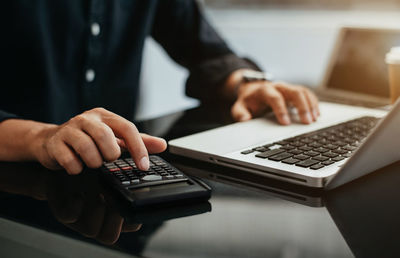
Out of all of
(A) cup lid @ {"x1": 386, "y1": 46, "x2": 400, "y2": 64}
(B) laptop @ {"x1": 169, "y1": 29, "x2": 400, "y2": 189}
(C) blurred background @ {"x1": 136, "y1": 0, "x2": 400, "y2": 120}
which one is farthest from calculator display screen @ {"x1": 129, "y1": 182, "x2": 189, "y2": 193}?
(C) blurred background @ {"x1": 136, "y1": 0, "x2": 400, "y2": 120}

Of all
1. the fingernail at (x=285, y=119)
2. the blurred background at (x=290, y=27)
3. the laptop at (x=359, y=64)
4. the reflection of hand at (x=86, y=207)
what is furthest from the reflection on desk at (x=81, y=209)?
the blurred background at (x=290, y=27)

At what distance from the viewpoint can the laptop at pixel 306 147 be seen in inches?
24.1

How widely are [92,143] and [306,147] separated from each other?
0.97 feet

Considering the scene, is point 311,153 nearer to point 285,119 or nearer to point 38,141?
point 285,119

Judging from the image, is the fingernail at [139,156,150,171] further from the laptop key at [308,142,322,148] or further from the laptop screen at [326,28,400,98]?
the laptop screen at [326,28,400,98]

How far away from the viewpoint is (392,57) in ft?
3.32

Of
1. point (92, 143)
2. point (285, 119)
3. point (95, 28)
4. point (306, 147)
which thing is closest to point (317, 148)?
point (306, 147)

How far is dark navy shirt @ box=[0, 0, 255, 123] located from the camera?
1113mm

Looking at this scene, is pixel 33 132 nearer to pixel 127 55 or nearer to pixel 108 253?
pixel 108 253

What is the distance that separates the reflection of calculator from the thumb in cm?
38

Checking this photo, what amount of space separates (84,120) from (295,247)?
31 centimetres

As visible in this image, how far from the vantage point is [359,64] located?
145cm

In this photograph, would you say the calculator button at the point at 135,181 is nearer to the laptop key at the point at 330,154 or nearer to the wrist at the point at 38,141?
the wrist at the point at 38,141

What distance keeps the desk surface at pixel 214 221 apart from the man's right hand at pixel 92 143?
4 cm
